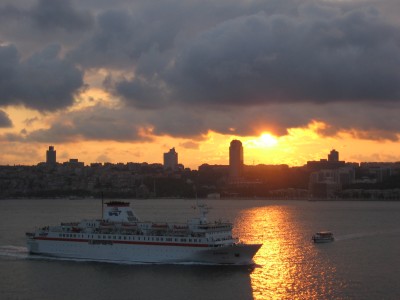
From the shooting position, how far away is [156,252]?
4991 centimetres

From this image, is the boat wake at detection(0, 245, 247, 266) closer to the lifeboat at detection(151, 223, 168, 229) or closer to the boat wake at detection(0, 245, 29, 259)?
the boat wake at detection(0, 245, 29, 259)

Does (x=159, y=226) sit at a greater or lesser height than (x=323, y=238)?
greater

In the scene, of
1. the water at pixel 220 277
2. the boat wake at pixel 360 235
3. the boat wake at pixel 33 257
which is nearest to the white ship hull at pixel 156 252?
the boat wake at pixel 33 257

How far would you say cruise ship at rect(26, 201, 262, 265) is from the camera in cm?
4903

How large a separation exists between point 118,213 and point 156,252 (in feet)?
22.2

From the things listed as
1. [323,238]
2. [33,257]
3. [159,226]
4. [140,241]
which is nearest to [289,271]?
[159,226]

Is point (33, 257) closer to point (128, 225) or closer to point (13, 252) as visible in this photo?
point (13, 252)

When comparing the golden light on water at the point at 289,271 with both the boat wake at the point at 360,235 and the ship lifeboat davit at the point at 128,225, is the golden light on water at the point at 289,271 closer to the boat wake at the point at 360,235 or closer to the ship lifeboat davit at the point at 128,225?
the boat wake at the point at 360,235

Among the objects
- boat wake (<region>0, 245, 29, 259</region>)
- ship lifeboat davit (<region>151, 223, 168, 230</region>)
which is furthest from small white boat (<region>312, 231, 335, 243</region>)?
boat wake (<region>0, 245, 29, 259</region>)

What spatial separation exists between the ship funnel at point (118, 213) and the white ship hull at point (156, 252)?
339 centimetres

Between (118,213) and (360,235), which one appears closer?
(118,213)

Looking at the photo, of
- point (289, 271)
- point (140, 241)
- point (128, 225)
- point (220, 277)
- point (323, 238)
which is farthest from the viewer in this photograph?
point (323, 238)

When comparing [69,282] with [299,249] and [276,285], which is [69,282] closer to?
[276,285]

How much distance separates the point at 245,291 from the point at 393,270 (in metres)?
13.8
